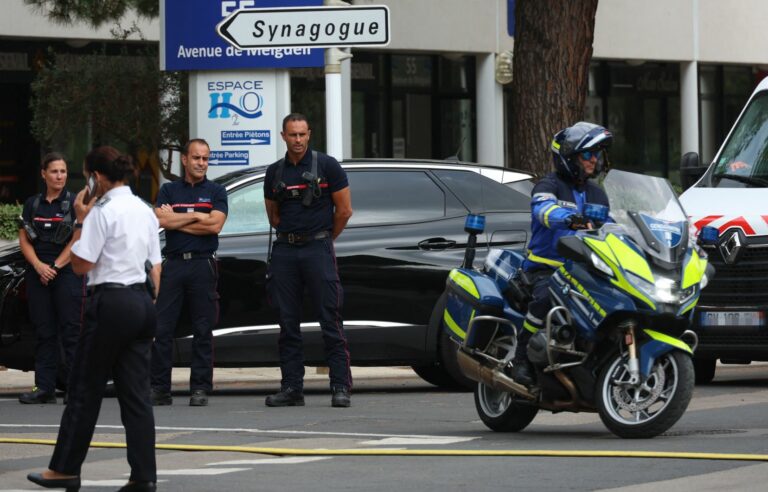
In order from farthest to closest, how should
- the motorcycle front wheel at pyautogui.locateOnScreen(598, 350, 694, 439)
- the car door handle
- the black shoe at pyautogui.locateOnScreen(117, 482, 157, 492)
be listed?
the car door handle, the motorcycle front wheel at pyautogui.locateOnScreen(598, 350, 694, 439), the black shoe at pyautogui.locateOnScreen(117, 482, 157, 492)

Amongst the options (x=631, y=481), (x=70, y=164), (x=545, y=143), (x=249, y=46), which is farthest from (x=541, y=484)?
(x=70, y=164)

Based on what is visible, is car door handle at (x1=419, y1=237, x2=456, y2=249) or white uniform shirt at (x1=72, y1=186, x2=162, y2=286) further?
car door handle at (x1=419, y1=237, x2=456, y2=249)

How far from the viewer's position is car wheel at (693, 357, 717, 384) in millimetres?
14387

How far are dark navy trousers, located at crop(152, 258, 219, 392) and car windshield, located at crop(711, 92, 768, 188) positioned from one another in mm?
4008

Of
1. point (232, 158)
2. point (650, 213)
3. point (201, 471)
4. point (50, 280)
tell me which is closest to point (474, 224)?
point (650, 213)

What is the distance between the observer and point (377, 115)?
103ft

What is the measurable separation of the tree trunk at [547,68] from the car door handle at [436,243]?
15.6 feet

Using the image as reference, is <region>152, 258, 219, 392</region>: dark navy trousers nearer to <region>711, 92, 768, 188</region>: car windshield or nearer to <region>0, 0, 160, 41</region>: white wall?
<region>711, 92, 768, 188</region>: car windshield

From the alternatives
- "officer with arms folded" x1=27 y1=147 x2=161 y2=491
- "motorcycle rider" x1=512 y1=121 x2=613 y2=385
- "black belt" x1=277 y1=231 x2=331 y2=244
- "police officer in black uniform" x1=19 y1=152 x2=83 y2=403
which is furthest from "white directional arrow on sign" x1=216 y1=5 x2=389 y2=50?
"officer with arms folded" x1=27 y1=147 x2=161 y2=491

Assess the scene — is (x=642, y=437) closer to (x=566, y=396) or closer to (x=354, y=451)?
(x=566, y=396)

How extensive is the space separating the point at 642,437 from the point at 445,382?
4.65m

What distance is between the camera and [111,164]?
8344 millimetres

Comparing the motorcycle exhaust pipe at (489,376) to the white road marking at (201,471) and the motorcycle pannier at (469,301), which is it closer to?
the motorcycle pannier at (469,301)

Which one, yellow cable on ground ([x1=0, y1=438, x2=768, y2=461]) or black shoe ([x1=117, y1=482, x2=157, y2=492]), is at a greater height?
black shoe ([x1=117, y1=482, x2=157, y2=492])
